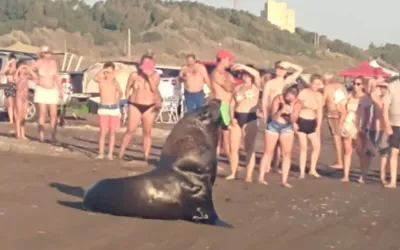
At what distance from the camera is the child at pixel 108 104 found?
15.0m

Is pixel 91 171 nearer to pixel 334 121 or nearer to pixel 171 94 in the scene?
pixel 334 121

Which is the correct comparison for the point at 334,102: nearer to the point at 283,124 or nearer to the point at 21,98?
the point at 283,124

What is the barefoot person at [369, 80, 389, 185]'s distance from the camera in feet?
48.1

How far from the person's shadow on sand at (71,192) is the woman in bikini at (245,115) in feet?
9.19

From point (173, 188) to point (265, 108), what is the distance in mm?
4306

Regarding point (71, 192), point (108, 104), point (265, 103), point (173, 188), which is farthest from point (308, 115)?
point (173, 188)

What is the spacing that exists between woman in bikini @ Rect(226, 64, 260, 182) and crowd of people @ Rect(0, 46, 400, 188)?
0.6 inches

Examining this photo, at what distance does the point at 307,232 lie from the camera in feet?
31.9

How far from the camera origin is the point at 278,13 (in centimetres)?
10575

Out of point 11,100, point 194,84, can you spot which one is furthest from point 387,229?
point 11,100

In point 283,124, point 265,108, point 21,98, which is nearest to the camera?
point 283,124

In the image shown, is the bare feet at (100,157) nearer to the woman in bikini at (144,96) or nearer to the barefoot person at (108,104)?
the barefoot person at (108,104)

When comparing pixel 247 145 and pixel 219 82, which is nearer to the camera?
pixel 219 82

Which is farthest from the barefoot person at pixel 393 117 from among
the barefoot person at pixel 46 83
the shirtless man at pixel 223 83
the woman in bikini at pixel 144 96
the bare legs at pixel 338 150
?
the barefoot person at pixel 46 83
